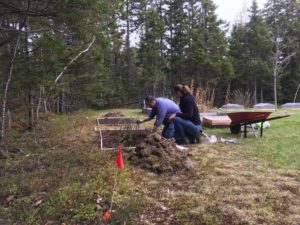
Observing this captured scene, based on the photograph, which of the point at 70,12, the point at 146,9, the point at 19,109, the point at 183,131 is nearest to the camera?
the point at 70,12

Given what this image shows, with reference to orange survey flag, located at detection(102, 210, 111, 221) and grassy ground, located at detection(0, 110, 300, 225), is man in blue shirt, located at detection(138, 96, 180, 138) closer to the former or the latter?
grassy ground, located at detection(0, 110, 300, 225)

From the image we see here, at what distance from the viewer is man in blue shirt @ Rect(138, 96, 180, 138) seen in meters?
5.76

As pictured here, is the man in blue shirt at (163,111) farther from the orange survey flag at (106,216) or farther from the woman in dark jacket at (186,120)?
the orange survey flag at (106,216)

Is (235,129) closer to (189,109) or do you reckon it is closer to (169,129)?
(189,109)

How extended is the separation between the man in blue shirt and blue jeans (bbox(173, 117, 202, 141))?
4.8 inches

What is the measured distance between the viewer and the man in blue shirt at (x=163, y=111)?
5.76m

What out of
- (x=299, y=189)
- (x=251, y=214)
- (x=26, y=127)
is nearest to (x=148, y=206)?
(x=251, y=214)

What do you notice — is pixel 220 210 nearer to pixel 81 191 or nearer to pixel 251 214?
pixel 251 214

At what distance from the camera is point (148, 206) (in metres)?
3.16

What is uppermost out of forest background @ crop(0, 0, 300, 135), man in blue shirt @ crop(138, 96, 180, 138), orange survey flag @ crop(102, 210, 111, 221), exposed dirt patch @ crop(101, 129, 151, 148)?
forest background @ crop(0, 0, 300, 135)

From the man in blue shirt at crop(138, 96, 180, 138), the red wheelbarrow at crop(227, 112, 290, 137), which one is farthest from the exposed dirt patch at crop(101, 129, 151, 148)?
the red wheelbarrow at crop(227, 112, 290, 137)

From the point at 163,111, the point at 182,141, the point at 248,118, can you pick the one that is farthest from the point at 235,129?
the point at 163,111

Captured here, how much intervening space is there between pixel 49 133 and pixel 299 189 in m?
6.11

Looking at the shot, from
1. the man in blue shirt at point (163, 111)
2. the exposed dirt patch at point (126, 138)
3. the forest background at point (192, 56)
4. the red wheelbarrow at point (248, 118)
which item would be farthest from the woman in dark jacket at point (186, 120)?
the forest background at point (192, 56)
